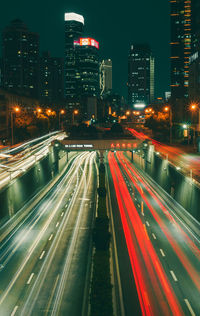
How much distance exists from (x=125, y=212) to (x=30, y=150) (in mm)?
43159

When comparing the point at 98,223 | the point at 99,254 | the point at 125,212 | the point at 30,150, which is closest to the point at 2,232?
the point at 98,223

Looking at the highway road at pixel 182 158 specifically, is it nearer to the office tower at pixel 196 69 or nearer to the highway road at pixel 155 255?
the highway road at pixel 155 255

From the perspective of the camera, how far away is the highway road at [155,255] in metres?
22.7

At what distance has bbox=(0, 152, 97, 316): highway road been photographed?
22.7 m

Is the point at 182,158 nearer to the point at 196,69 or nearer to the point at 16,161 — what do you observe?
the point at 16,161

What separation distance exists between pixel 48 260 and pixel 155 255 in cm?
965

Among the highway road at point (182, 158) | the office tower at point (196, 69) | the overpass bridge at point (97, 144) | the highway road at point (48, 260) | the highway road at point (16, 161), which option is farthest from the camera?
the office tower at point (196, 69)

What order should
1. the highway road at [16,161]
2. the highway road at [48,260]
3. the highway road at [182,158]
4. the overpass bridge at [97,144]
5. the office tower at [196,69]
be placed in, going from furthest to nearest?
the office tower at [196,69] → the overpass bridge at [97,144] → the highway road at [182,158] → the highway road at [16,161] → the highway road at [48,260]

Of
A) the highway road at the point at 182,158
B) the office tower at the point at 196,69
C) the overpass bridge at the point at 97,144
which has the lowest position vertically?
the highway road at the point at 182,158

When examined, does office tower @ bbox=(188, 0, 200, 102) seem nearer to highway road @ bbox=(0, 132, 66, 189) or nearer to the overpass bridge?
the overpass bridge

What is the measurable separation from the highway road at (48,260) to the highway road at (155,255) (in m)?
3.29

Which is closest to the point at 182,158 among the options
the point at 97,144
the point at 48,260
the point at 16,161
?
the point at 97,144

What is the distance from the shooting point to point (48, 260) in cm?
2991

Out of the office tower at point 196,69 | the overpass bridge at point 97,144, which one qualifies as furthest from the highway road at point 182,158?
the office tower at point 196,69
